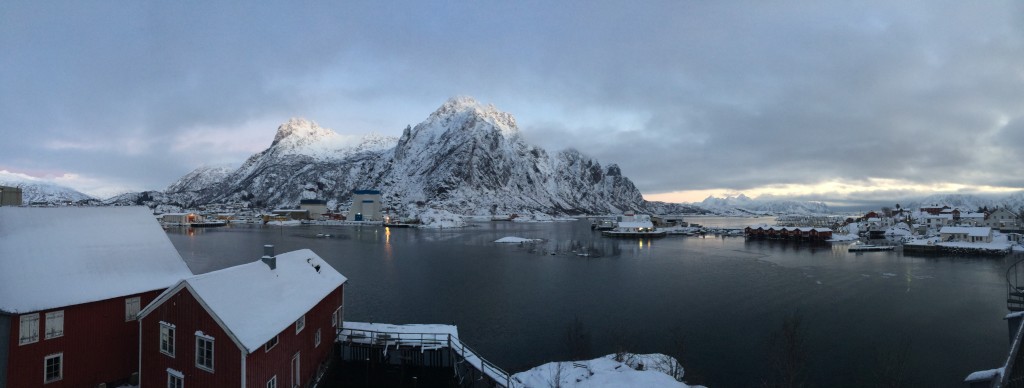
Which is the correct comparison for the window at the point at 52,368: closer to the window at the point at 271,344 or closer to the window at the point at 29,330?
the window at the point at 29,330

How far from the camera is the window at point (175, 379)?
1543 cm

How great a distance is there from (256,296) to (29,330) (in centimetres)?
708

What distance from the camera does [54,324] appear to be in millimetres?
15859

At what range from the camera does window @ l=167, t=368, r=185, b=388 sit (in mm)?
15430

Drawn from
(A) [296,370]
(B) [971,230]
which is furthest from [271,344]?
(B) [971,230]

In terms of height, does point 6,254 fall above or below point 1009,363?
above

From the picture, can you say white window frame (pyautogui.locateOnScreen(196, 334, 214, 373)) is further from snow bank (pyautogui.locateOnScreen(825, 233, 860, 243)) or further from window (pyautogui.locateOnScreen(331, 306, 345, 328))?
snow bank (pyautogui.locateOnScreen(825, 233, 860, 243))

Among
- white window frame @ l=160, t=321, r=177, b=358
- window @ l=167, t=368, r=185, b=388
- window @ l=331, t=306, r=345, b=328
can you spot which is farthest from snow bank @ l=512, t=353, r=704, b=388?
white window frame @ l=160, t=321, r=177, b=358

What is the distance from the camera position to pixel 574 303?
38594mm

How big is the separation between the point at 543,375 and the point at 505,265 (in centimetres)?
4167

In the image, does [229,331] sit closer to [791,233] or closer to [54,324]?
[54,324]

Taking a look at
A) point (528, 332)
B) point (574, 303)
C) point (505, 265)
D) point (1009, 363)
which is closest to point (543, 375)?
point (528, 332)

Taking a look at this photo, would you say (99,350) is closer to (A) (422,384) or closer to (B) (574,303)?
(A) (422,384)

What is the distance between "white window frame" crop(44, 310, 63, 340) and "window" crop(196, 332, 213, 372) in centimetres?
556
